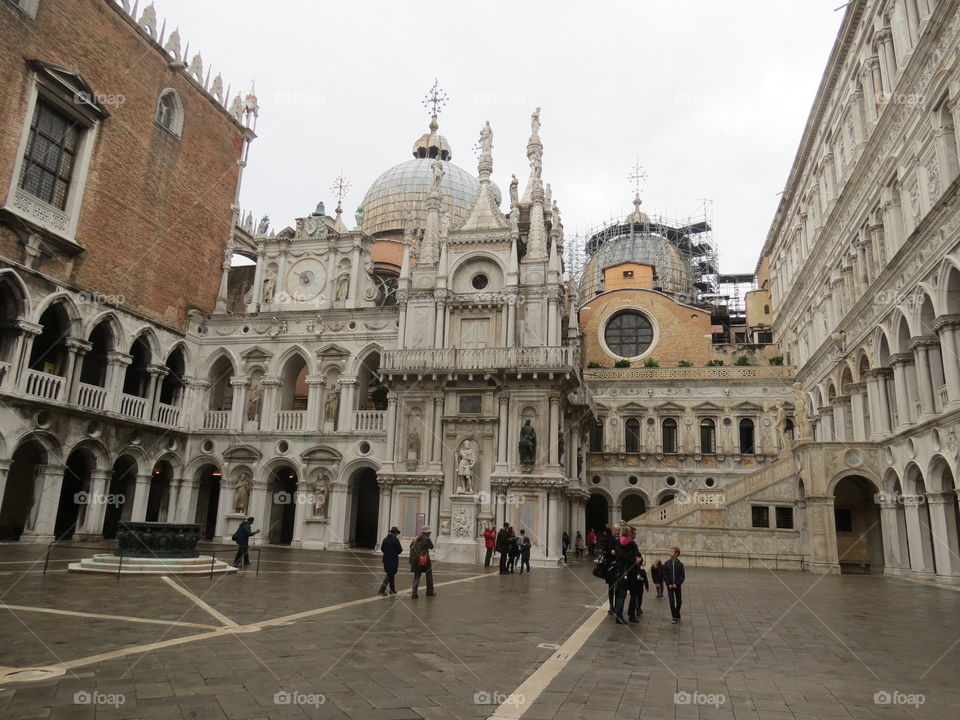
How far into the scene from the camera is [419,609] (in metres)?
12.5

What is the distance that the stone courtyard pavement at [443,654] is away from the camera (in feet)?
20.9

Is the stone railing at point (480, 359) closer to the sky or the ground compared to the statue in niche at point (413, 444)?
closer to the sky

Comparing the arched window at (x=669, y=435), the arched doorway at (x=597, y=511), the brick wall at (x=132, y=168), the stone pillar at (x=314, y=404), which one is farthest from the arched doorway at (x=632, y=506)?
the brick wall at (x=132, y=168)

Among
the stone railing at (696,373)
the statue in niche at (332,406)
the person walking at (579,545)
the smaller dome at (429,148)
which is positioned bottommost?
the person walking at (579,545)

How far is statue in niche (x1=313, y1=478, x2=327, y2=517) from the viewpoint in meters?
29.8

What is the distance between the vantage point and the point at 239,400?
32.2 meters

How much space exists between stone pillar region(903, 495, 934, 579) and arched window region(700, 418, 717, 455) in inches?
658

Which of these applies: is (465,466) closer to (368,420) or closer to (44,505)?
(368,420)

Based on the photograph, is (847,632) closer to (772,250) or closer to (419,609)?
(419,609)

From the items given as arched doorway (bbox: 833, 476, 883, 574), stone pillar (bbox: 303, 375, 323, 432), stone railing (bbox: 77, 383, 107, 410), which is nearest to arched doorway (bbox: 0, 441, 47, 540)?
stone railing (bbox: 77, 383, 107, 410)

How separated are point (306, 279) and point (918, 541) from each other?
26.3 metres

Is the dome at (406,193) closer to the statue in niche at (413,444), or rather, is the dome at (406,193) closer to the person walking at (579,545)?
the statue in niche at (413,444)

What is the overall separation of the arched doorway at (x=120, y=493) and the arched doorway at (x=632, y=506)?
25643 mm

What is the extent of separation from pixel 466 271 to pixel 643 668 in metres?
23.4
